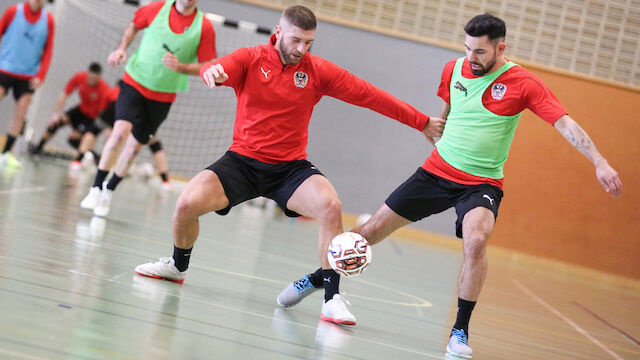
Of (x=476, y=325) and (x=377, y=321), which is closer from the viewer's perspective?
(x=377, y=321)

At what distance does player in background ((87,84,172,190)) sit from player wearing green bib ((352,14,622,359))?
23.7ft

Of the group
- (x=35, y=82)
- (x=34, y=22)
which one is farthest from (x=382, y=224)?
(x=34, y=22)

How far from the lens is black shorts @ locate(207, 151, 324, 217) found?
3946 millimetres

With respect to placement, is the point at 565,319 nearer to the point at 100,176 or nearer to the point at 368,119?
the point at 100,176

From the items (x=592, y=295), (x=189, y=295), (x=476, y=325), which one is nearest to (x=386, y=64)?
(x=592, y=295)

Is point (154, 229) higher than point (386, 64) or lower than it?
lower

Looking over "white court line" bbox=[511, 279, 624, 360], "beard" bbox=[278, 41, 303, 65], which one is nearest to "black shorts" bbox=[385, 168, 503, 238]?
"beard" bbox=[278, 41, 303, 65]

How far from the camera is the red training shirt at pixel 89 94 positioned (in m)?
11.7

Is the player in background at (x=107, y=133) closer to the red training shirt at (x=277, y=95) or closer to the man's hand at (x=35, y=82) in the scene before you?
the man's hand at (x=35, y=82)

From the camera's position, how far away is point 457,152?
4.23m

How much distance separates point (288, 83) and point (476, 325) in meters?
2.29

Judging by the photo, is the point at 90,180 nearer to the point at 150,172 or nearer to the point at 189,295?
the point at 150,172

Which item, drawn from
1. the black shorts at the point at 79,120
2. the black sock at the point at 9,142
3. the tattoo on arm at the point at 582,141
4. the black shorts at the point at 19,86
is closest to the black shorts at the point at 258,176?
the tattoo on arm at the point at 582,141

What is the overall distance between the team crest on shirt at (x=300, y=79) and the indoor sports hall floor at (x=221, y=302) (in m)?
1.31
